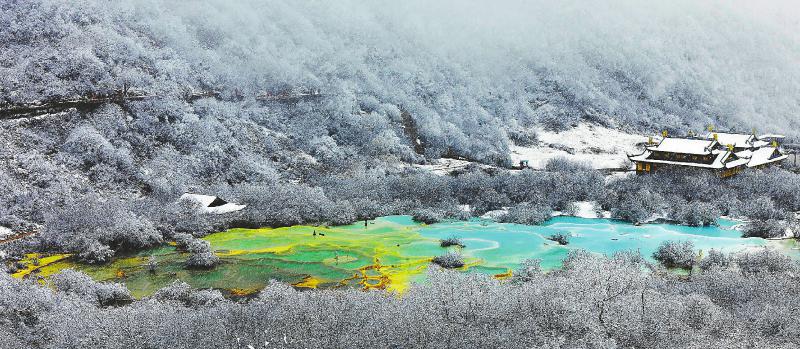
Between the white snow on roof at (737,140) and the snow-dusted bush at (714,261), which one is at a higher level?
the white snow on roof at (737,140)

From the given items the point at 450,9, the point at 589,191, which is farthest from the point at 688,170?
the point at 450,9

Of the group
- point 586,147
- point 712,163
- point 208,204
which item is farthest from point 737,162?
point 208,204

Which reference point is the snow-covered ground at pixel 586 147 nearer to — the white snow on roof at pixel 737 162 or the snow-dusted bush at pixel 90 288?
the white snow on roof at pixel 737 162

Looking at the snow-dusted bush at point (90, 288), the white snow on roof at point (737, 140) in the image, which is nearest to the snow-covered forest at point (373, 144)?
the snow-dusted bush at point (90, 288)

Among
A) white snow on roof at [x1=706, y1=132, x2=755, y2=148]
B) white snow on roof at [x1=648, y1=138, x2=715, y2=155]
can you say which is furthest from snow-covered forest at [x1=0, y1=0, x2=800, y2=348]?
white snow on roof at [x1=706, y1=132, x2=755, y2=148]

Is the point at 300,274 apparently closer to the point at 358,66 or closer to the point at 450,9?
the point at 358,66

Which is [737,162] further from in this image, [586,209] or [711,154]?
[586,209]
